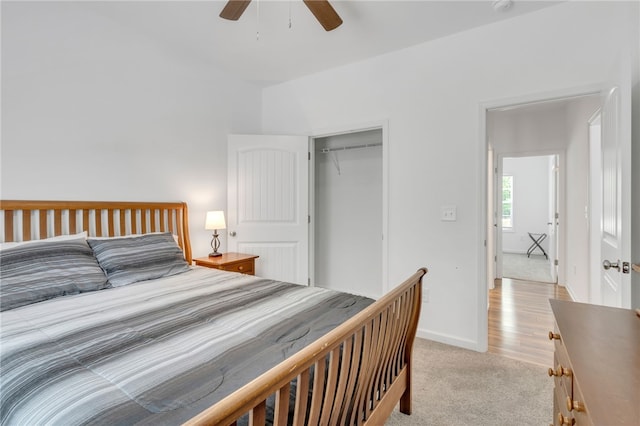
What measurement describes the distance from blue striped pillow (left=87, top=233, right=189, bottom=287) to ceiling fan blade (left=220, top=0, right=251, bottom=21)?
1.77 m

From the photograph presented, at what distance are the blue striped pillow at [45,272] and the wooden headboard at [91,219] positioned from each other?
31cm

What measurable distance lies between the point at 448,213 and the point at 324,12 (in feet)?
6.12

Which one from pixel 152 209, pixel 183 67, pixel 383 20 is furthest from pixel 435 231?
pixel 183 67

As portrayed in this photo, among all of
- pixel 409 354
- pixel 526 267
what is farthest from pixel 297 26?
pixel 526 267

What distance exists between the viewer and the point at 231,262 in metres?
2.99

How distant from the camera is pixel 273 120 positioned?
3934 millimetres

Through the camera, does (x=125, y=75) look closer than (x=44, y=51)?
No

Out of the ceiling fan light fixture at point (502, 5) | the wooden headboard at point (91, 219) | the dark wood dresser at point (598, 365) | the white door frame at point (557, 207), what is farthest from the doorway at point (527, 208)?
the wooden headboard at point (91, 219)

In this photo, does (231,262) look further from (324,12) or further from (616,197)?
(616,197)

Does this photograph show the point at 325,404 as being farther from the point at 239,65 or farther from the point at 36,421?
the point at 239,65

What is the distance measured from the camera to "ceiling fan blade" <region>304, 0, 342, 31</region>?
1.96 m

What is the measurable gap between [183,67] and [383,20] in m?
2.02

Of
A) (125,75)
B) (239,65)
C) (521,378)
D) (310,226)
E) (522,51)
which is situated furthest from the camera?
(310,226)

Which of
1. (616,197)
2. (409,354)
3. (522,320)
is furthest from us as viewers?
(522,320)
